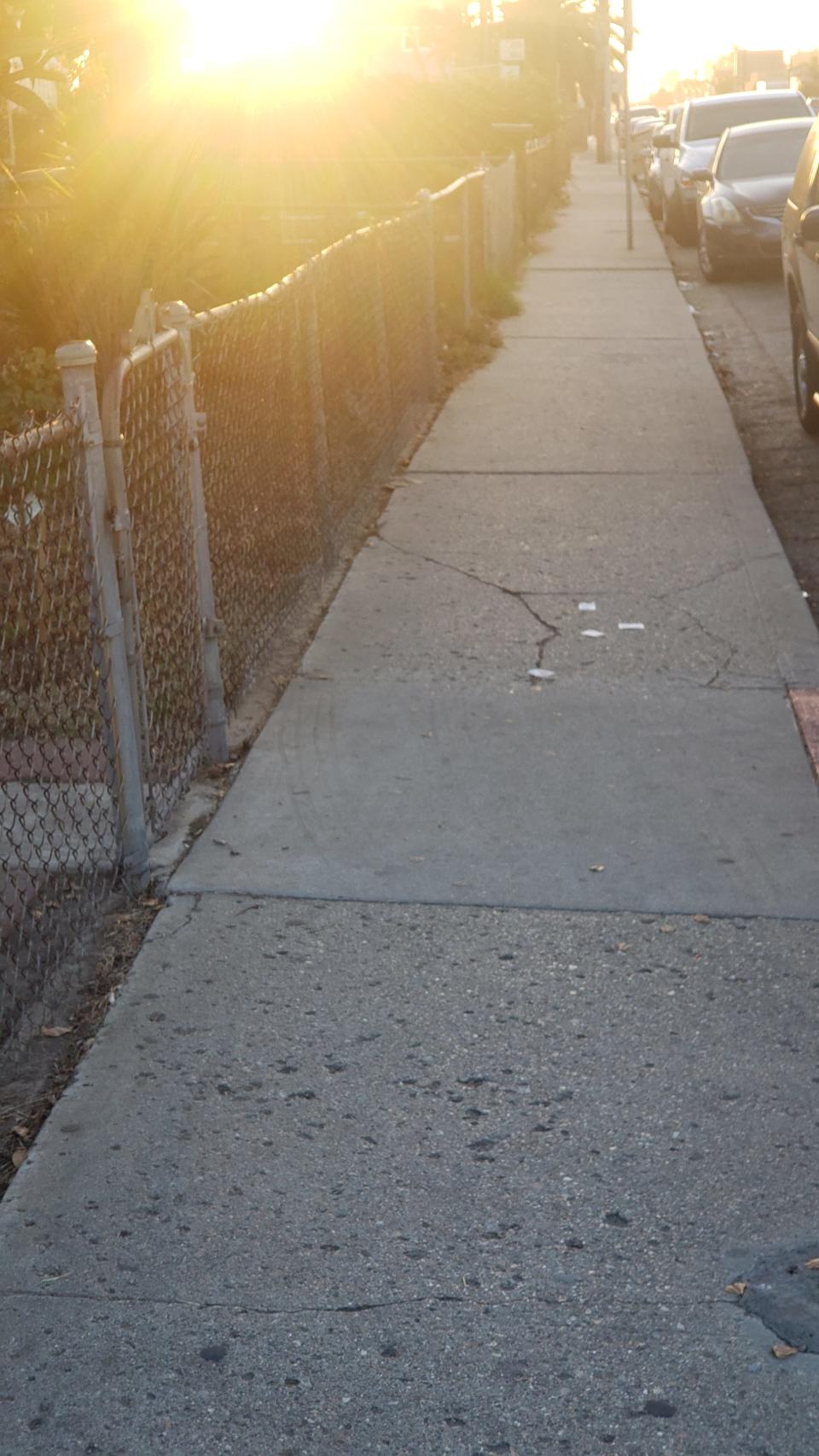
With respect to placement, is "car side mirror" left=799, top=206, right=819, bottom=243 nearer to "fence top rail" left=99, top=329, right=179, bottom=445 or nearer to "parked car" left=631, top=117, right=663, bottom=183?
"fence top rail" left=99, top=329, right=179, bottom=445

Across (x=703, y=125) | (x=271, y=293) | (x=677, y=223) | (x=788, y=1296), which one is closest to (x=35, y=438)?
(x=788, y=1296)

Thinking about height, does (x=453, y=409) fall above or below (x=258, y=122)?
below

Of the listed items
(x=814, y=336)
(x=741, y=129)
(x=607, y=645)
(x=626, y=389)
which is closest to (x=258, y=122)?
(x=741, y=129)

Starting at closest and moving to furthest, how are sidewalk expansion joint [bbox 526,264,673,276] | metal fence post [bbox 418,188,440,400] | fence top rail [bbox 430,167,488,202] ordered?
1. metal fence post [bbox 418,188,440,400]
2. fence top rail [bbox 430,167,488,202]
3. sidewalk expansion joint [bbox 526,264,673,276]

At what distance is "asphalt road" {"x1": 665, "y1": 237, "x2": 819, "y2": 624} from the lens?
354 inches

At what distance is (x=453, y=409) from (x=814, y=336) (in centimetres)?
286

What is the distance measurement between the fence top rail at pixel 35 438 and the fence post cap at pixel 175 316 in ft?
3.56

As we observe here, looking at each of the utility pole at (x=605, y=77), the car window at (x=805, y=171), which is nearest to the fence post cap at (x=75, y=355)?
the car window at (x=805, y=171)

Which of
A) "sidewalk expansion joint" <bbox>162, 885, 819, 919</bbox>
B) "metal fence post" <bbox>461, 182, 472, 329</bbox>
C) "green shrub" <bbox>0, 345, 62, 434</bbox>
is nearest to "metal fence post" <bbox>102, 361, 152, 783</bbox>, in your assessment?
"sidewalk expansion joint" <bbox>162, 885, 819, 919</bbox>

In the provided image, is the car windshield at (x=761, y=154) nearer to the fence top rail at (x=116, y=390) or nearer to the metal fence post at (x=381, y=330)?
the metal fence post at (x=381, y=330)

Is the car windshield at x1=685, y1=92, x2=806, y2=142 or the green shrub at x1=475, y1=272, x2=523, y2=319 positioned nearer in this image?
the green shrub at x1=475, y1=272, x2=523, y2=319

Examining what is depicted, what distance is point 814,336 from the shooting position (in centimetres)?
1014

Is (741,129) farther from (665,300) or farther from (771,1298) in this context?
(771,1298)

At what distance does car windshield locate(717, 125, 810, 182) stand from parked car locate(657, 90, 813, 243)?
9.69ft
